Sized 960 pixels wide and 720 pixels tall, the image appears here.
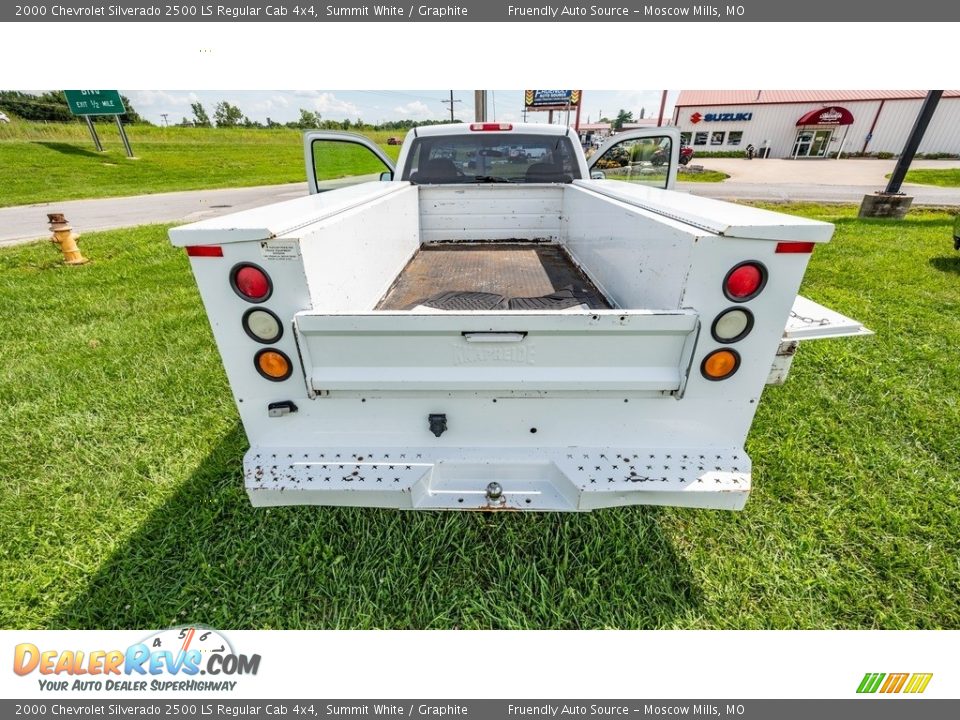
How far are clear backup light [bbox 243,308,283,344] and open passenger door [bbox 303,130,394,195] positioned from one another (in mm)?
2734

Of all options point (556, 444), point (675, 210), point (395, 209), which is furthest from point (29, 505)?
point (675, 210)

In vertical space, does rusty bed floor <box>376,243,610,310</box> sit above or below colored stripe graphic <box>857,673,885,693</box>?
above

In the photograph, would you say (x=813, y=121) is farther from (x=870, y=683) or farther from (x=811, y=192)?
(x=870, y=683)

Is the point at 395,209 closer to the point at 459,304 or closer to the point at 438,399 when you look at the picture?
the point at 459,304

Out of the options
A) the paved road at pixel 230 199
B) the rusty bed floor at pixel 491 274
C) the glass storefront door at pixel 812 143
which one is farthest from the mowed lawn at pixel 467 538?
the glass storefront door at pixel 812 143

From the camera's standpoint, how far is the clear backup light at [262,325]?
5.39 feet

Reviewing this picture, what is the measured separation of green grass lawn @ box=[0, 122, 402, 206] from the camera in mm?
18031

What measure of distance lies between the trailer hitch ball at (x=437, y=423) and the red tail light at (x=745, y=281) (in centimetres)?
117

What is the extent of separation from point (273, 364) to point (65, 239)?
26.6 ft

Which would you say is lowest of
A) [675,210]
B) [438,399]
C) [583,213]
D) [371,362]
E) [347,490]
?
[347,490]

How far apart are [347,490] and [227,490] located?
1.24 m

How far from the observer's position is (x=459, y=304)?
2406 millimetres

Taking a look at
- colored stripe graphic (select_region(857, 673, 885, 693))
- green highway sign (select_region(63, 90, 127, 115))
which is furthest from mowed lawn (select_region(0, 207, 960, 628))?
green highway sign (select_region(63, 90, 127, 115))

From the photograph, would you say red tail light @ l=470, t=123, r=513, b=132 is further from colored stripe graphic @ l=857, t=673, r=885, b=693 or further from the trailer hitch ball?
colored stripe graphic @ l=857, t=673, r=885, b=693
